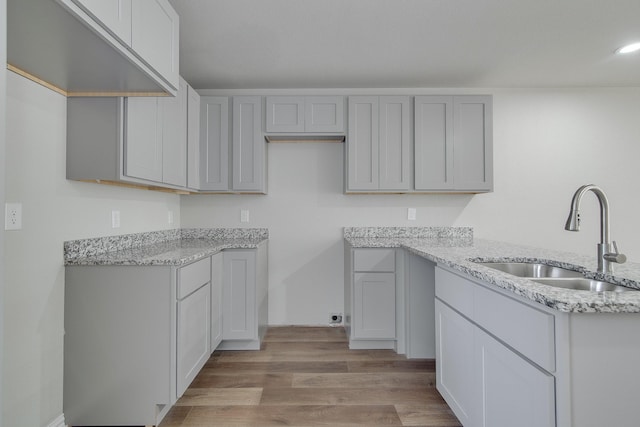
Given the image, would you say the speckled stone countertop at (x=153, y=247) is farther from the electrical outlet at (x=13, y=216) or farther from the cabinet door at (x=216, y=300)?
the electrical outlet at (x=13, y=216)

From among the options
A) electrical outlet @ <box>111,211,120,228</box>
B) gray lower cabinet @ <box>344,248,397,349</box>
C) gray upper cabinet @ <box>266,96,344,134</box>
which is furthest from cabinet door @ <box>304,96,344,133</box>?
electrical outlet @ <box>111,211,120,228</box>

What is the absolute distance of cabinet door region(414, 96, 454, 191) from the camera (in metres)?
2.96

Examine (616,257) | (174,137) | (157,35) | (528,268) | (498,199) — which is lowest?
(528,268)

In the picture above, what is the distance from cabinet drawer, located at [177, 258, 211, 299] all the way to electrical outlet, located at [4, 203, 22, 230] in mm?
738

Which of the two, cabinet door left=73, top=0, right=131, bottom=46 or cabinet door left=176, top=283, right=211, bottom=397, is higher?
cabinet door left=73, top=0, right=131, bottom=46

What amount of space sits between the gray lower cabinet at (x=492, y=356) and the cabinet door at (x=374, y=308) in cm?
74

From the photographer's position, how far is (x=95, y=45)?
1282 mm

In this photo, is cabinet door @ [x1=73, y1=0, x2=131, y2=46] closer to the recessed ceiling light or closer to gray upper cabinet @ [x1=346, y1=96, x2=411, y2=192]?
gray upper cabinet @ [x1=346, y1=96, x2=411, y2=192]

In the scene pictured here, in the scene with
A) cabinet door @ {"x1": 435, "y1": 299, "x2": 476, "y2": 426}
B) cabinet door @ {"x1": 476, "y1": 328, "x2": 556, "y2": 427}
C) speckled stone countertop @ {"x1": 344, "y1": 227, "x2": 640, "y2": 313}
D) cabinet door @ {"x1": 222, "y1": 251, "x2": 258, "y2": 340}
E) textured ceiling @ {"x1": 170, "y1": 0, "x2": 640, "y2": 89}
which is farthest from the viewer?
cabinet door @ {"x1": 222, "y1": 251, "x2": 258, "y2": 340}

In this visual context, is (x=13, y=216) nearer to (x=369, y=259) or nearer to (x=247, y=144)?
(x=247, y=144)

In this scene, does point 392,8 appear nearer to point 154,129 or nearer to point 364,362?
point 154,129

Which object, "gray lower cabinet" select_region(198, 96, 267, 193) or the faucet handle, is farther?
"gray lower cabinet" select_region(198, 96, 267, 193)

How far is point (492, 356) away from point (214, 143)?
2.66 meters

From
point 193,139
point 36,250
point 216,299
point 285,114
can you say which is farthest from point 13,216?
point 285,114
